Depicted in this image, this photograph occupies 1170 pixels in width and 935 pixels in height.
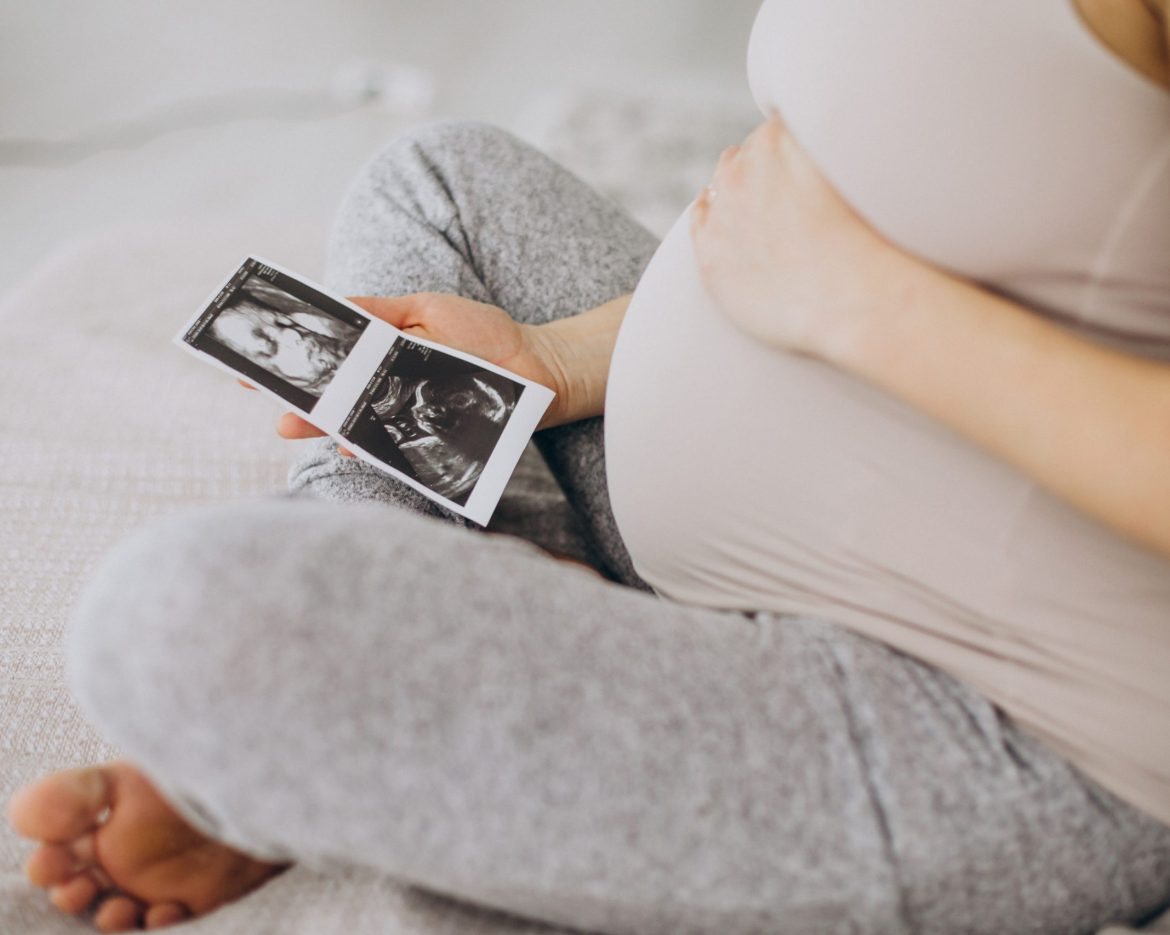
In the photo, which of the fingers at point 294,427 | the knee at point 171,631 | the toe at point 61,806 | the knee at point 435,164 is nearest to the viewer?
the knee at point 171,631

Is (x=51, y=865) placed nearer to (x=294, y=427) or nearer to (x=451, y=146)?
(x=294, y=427)

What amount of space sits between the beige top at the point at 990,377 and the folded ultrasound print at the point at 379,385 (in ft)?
0.66

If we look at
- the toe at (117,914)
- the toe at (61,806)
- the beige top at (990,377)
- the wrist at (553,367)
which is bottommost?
the toe at (117,914)

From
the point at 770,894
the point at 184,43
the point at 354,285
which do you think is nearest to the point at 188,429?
the point at 354,285

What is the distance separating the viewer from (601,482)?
85cm

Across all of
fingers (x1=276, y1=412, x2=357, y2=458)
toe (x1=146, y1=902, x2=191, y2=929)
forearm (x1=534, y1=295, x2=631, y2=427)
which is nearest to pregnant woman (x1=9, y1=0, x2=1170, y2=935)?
toe (x1=146, y1=902, x2=191, y2=929)

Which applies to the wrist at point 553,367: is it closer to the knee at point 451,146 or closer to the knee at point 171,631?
the knee at point 451,146

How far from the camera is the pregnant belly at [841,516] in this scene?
0.54m

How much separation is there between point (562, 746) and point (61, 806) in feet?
0.97

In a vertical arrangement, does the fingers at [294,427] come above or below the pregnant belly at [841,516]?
below

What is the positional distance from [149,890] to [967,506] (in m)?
0.53

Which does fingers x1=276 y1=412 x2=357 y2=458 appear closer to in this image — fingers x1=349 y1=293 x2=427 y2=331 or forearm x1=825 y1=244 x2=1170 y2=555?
fingers x1=349 y1=293 x2=427 y2=331

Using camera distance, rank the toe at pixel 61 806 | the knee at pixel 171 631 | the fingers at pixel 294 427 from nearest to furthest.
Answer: the knee at pixel 171 631 → the toe at pixel 61 806 → the fingers at pixel 294 427

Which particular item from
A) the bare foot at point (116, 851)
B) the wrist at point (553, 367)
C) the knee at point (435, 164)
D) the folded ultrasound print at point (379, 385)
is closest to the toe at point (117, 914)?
the bare foot at point (116, 851)
